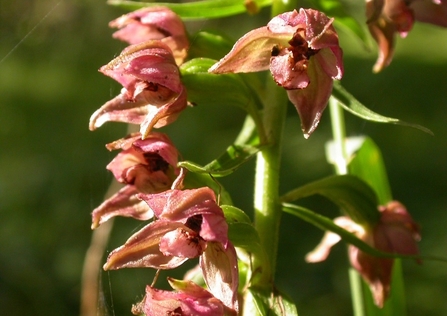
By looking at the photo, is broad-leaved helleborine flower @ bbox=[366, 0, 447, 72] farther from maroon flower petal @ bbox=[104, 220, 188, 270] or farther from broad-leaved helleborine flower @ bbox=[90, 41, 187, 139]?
maroon flower petal @ bbox=[104, 220, 188, 270]

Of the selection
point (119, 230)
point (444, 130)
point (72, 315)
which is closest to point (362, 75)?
point (444, 130)

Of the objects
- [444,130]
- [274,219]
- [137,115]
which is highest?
[137,115]

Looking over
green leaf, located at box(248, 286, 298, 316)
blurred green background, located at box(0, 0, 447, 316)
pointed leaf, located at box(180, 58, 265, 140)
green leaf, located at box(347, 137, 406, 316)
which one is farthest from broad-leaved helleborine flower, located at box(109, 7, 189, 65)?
blurred green background, located at box(0, 0, 447, 316)

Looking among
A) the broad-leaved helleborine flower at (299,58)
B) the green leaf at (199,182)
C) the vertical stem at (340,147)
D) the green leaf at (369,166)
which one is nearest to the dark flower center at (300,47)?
the broad-leaved helleborine flower at (299,58)

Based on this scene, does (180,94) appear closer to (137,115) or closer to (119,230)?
(137,115)

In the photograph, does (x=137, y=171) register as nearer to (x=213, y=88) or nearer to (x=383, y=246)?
(x=213, y=88)

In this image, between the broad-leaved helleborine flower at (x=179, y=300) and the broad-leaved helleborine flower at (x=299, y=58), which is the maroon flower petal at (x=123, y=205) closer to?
the broad-leaved helleborine flower at (x=179, y=300)

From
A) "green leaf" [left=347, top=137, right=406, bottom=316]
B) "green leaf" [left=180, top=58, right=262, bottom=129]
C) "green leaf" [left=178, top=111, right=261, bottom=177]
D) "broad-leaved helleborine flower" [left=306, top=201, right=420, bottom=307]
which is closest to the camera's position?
"green leaf" [left=178, top=111, right=261, bottom=177]
